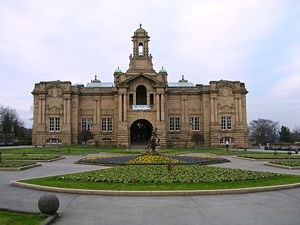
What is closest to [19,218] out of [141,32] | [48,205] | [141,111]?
[48,205]

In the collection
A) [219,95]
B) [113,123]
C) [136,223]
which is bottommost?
[136,223]

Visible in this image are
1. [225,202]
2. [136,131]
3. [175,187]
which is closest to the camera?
[225,202]

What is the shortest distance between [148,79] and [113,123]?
Result: 1234 centimetres

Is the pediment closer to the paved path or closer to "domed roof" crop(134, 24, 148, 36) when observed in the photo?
"domed roof" crop(134, 24, 148, 36)

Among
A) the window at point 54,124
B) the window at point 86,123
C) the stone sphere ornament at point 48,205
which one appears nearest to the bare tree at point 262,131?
the window at point 86,123

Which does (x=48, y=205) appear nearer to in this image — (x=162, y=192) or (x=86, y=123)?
(x=162, y=192)

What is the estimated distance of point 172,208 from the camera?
42.4 ft

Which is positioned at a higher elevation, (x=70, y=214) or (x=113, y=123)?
(x=113, y=123)

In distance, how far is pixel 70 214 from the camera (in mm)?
12109

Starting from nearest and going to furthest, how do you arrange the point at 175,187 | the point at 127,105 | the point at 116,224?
the point at 116,224
the point at 175,187
the point at 127,105

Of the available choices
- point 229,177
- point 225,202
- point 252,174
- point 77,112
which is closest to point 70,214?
point 225,202

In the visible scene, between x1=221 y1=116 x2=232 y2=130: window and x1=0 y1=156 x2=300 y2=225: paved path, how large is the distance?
199 feet

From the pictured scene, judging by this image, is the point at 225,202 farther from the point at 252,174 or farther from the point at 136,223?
the point at 252,174

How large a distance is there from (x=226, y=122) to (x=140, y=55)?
77.9 ft
